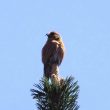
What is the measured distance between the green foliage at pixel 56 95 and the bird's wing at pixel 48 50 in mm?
708

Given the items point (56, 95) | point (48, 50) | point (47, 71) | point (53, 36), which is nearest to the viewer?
point (56, 95)

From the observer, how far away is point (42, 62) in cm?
360

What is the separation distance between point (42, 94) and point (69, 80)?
0.27 m

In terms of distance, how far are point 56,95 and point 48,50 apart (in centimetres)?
98

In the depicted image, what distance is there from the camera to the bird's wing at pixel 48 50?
3.58m

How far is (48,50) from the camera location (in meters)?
3.63

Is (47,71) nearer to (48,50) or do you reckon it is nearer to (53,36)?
(48,50)

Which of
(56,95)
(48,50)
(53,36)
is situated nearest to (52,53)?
(48,50)

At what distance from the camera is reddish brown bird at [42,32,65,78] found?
11.3 feet

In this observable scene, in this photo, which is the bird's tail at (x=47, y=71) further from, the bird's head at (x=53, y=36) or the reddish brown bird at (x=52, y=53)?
the bird's head at (x=53, y=36)

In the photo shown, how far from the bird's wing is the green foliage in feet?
2.32

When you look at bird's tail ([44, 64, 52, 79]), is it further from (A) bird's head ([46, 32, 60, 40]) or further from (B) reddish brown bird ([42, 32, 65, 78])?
(A) bird's head ([46, 32, 60, 40])

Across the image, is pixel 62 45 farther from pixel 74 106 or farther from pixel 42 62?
pixel 74 106

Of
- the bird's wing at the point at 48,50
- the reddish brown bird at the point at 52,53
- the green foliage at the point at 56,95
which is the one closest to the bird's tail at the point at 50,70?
the reddish brown bird at the point at 52,53
